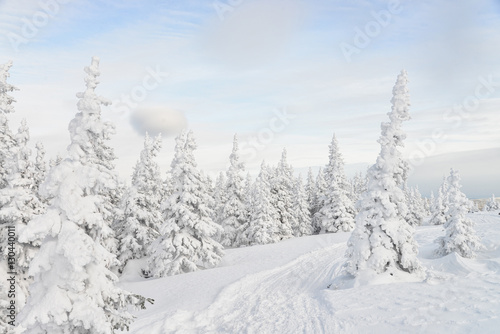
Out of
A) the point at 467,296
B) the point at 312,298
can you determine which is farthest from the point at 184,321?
the point at 467,296

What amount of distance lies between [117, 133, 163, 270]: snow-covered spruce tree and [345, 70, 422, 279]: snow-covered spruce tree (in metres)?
19.2

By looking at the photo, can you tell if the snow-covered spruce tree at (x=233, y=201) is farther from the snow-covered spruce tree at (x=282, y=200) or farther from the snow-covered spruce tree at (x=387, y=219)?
the snow-covered spruce tree at (x=387, y=219)

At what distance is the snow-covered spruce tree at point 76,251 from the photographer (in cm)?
755

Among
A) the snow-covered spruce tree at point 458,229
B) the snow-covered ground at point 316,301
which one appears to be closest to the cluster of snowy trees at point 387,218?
the snow-covered ground at point 316,301

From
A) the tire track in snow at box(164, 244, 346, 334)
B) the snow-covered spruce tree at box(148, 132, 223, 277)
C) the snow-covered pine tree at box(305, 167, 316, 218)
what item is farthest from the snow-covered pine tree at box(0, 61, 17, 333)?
the snow-covered pine tree at box(305, 167, 316, 218)

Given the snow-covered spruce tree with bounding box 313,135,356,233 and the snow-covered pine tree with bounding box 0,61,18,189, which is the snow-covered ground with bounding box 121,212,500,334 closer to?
the snow-covered pine tree with bounding box 0,61,18,189

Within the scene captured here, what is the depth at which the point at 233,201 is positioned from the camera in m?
42.9

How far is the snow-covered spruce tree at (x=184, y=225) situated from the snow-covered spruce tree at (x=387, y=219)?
1335 cm

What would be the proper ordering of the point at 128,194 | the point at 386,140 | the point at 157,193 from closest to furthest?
the point at 386,140
the point at 128,194
the point at 157,193

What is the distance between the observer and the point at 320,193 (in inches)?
2143

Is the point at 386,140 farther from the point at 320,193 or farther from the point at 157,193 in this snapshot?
the point at 320,193

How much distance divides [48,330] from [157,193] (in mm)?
24613

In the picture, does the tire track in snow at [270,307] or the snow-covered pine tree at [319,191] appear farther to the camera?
the snow-covered pine tree at [319,191]

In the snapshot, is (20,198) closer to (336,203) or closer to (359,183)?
(336,203)
